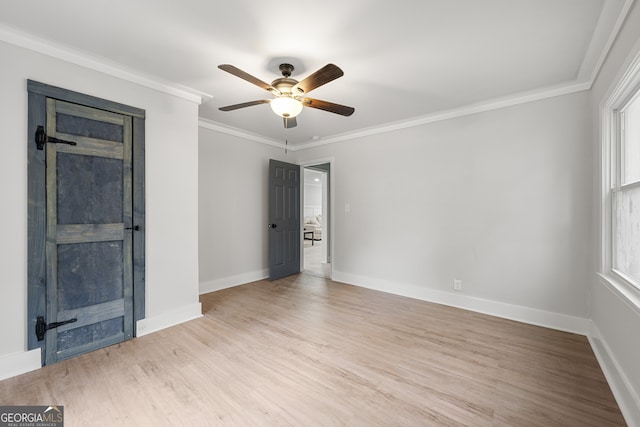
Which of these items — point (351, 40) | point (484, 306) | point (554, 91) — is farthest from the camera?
point (484, 306)

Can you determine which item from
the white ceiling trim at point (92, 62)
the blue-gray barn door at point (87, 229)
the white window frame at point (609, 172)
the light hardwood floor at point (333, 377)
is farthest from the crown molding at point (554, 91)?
the light hardwood floor at point (333, 377)

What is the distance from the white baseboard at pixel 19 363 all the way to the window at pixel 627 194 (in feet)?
13.6

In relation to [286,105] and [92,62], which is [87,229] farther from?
[286,105]

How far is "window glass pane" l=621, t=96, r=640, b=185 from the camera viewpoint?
1780 millimetres

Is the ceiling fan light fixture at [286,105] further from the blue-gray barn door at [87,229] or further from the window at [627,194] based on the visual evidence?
the window at [627,194]

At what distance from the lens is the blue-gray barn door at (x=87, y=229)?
6.97ft

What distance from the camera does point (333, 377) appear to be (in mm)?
1979

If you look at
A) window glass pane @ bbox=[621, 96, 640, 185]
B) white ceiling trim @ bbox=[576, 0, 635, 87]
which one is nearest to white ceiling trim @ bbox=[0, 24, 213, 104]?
white ceiling trim @ bbox=[576, 0, 635, 87]

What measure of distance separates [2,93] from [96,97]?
55 cm

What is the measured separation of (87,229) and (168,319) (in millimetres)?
1154

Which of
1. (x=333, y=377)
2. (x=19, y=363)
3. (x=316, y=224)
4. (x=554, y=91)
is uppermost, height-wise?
(x=554, y=91)

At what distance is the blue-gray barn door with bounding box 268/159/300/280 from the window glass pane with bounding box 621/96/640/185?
13.4 ft

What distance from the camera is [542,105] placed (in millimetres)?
2869

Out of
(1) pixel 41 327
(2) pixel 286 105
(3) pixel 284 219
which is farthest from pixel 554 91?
(1) pixel 41 327
